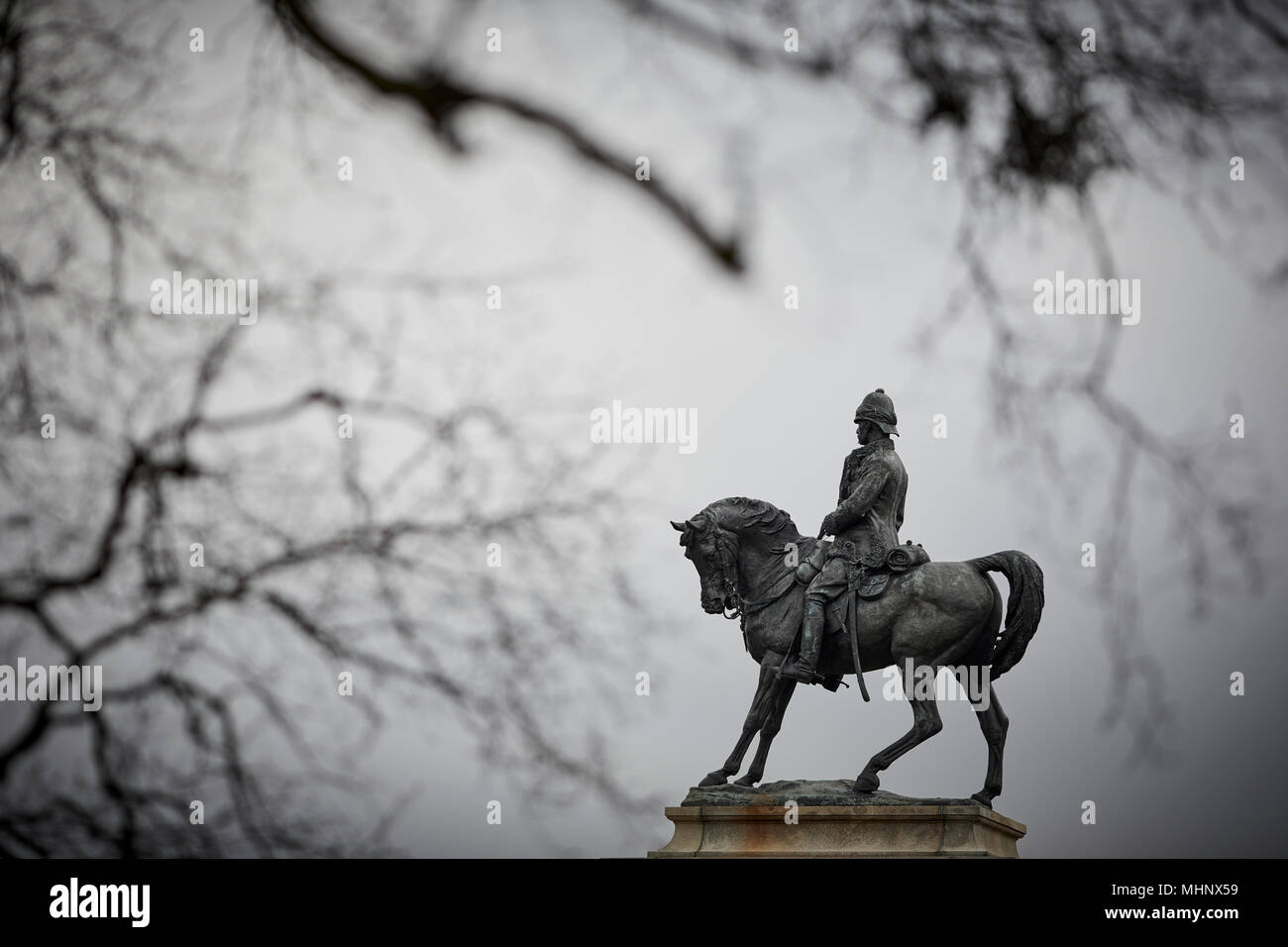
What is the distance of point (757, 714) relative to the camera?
1179cm

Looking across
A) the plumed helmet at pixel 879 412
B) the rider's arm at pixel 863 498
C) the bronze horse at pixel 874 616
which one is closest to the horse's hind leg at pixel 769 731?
the bronze horse at pixel 874 616

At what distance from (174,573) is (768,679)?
3.89 metres

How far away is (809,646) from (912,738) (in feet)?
2.82

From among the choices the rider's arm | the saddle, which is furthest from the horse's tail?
the rider's arm

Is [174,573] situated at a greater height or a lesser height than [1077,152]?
lesser

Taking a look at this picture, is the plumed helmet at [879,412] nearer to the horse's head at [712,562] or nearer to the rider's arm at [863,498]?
the rider's arm at [863,498]

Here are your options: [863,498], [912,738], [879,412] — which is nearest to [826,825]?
[912,738]

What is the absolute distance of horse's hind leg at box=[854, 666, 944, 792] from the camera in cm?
1138

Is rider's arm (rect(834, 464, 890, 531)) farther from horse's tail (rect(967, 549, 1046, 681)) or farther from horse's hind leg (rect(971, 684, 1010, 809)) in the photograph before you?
horse's hind leg (rect(971, 684, 1010, 809))

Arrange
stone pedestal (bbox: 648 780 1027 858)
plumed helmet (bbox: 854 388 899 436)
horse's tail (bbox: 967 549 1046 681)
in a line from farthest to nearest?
plumed helmet (bbox: 854 388 899 436), horse's tail (bbox: 967 549 1046 681), stone pedestal (bbox: 648 780 1027 858)

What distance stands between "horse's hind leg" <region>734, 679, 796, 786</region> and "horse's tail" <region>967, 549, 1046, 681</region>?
1.32m

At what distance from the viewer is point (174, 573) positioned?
1002 cm
